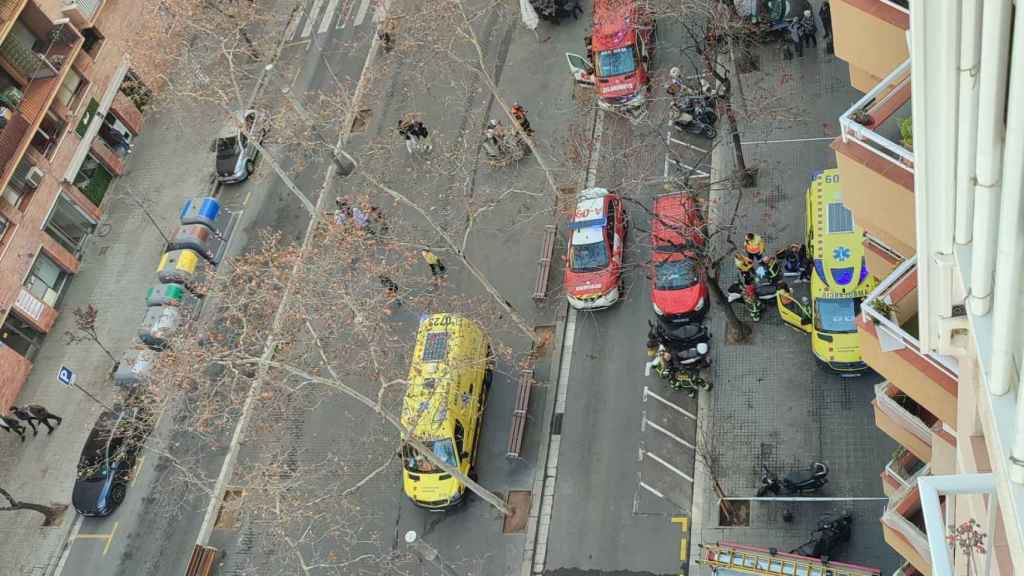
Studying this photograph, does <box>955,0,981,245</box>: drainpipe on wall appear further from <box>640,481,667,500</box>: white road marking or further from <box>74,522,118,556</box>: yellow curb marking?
<box>74,522,118,556</box>: yellow curb marking

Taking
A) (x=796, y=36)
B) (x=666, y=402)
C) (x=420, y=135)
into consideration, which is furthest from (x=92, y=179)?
(x=796, y=36)

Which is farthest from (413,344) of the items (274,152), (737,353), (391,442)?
(274,152)

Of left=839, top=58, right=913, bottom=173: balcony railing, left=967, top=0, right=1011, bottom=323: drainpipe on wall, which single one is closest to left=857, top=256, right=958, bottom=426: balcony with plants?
left=839, top=58, right=913, bottom=173: balcony railing

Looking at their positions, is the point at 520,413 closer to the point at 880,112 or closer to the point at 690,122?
the point at 690,122

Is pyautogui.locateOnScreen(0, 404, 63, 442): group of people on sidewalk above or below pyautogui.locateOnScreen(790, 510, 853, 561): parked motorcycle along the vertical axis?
above

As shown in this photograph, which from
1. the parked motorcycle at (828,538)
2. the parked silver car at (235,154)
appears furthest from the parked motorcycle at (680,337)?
the parked silver car at (235,154)

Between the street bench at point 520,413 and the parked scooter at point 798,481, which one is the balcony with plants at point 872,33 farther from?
the street bench at point 520,413

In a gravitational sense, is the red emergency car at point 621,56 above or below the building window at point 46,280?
above
